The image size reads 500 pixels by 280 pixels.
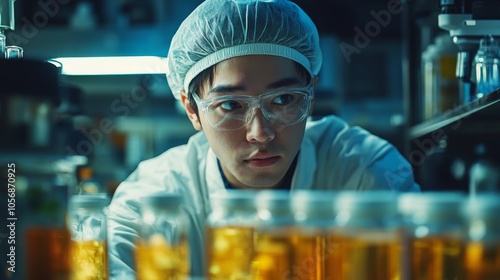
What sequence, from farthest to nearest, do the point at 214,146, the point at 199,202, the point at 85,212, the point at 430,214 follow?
the point at 199,202 < the point at 214,146 < the point at 85,212 < the point at 430,214

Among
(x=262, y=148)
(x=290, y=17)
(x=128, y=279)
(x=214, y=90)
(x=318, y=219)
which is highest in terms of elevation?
(x=290, y=17)

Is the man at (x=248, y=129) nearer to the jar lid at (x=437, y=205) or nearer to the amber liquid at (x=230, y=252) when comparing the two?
the amber liquid at (x=230, y=252)

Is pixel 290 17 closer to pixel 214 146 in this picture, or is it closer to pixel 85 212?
pixel 214 146

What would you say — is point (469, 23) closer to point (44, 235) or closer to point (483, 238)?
point (483, 238)

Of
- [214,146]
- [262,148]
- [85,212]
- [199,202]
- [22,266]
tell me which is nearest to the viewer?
[22,266]

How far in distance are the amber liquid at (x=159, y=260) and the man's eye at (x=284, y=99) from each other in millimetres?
849

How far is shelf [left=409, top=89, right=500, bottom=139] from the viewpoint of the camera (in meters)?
1.68

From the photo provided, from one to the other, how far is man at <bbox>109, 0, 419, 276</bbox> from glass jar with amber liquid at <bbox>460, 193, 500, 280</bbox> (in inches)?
34.2

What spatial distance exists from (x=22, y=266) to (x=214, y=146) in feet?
3.12

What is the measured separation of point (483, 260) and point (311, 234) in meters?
0.23

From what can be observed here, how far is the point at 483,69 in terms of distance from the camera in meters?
2.22

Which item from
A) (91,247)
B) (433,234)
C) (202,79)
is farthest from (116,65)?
(433,234)

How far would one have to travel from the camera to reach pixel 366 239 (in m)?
0.98

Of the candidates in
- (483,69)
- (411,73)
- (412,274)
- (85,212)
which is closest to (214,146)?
(85,212)
